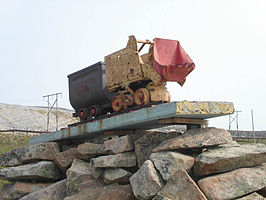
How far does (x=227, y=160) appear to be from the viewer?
5.96 meters

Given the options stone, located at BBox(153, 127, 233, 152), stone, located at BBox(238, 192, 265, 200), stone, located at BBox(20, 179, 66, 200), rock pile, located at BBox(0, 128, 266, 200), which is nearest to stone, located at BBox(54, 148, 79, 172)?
rock pile, located at BBox(0, 128, 266, 200)

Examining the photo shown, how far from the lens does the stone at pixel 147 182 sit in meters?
5.79

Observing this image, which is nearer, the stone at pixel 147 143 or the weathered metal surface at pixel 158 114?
the weathered metal surface at pixel 158 114

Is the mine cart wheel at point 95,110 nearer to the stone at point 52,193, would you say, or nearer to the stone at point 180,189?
the stone at point 52,193

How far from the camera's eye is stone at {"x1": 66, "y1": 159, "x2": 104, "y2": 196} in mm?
7734

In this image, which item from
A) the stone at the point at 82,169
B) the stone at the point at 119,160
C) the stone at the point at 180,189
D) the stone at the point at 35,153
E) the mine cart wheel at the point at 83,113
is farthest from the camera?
the mine cart wheel at the point at 83,113

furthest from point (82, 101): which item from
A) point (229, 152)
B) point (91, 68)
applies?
point (229, 152)

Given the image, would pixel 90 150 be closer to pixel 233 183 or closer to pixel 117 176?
pixel 117 176

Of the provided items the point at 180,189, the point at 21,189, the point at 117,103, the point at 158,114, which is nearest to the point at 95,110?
the point at 117,103

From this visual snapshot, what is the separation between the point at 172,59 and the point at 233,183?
3.72 meters

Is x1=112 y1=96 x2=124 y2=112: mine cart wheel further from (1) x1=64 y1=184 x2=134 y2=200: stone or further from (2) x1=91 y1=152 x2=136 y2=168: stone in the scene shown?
(1) x1=64 y1=184 x2=134 y2=200: stone

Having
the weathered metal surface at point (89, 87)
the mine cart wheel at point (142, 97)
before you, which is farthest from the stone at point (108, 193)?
the weathered metal surface at point (89, 87)

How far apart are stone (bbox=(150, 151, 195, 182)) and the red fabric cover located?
2399 millimetres

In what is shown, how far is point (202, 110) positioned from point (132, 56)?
2.82m
